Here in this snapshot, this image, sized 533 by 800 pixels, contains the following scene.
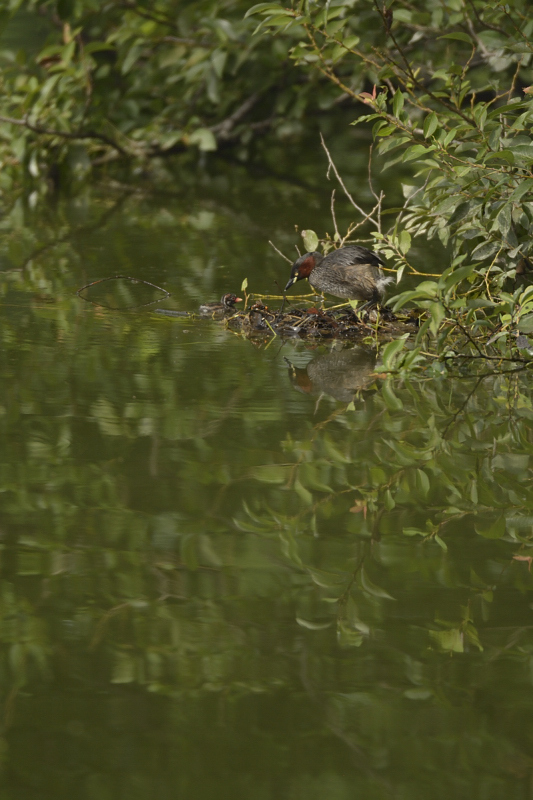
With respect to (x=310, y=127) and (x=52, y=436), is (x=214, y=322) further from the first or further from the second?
(x=310, y=127)

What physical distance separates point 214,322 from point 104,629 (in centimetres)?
263

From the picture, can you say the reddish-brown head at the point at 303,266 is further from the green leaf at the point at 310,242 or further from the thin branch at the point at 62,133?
the thin branch at the point at 62,133

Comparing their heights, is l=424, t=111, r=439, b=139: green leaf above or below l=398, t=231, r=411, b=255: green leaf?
above

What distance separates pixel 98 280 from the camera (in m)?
5.07

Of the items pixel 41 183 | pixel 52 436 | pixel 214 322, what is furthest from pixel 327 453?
pixel 41 183

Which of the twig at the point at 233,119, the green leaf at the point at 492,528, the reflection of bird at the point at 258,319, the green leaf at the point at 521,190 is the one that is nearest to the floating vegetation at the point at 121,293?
the reflection of bird at the point at 258,319

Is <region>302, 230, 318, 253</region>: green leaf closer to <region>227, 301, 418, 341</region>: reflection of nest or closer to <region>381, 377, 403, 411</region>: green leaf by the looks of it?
<region>227, 301, 418, 341</region>: reflection of nest

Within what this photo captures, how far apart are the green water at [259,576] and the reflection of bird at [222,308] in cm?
54

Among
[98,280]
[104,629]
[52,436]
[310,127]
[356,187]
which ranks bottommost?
[310,127]

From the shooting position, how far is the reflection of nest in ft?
13.9

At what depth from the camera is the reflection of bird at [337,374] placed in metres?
3.43

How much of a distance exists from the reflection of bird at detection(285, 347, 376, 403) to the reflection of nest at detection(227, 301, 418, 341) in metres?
0.24

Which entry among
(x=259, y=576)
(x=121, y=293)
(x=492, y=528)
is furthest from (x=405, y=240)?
(x=259, y=576)

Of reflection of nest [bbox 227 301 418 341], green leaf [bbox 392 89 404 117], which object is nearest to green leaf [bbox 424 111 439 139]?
green leaf [bbox 392 89 404 117]
